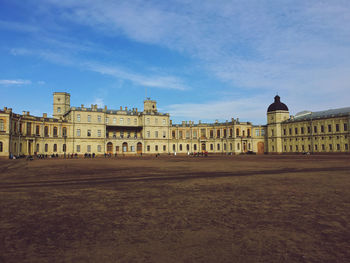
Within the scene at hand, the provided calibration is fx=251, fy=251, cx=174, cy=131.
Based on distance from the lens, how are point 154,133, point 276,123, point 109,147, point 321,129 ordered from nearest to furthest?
1. point 321,129
2. point 109,147
3. point 276,123
4. point 154,133

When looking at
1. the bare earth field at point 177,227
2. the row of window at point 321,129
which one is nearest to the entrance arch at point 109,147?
the row of window at point 321,129

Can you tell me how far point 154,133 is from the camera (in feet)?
234

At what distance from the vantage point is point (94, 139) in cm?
6384

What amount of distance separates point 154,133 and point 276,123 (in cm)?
3410

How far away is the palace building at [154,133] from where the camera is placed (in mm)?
54422

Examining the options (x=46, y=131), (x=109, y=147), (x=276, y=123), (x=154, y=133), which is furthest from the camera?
(x=154, y=133)

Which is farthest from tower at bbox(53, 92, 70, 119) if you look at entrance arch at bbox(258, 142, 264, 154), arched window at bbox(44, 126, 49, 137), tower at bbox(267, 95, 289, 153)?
Answer: tower at bbox(267, 95, 289, 153)

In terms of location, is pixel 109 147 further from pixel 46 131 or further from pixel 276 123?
pixel 276 123

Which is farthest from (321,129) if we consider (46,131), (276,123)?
(46,131)

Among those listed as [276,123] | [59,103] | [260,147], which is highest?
[59,103]

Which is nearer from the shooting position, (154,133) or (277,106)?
(277,106)

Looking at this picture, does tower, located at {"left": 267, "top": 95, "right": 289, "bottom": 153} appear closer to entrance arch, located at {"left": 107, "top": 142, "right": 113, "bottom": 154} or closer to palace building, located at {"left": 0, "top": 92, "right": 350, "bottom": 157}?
palace building, located at {"left": 0, "top": 92, "right": 350, "bottom": 157}

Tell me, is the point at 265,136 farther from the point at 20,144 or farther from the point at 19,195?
the point at 19,195

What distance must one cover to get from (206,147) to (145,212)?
70861 millimetres
